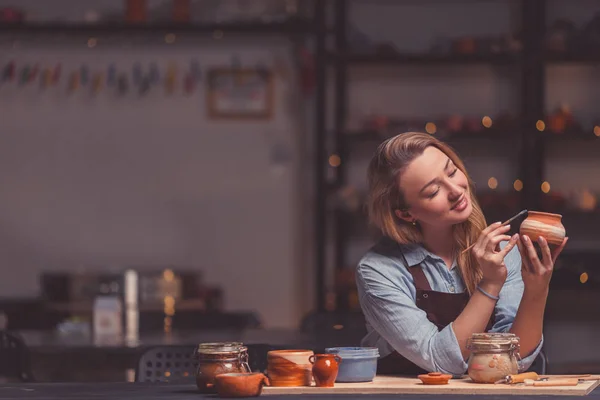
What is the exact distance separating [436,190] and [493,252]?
0.24m

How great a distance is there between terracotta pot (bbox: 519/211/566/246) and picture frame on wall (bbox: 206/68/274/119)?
4.38m

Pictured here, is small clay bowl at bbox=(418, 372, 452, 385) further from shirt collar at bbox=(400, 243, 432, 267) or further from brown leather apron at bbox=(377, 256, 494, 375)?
shirt collar at bbox=(400, 243, 432, 267)

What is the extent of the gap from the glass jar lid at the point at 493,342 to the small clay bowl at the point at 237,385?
1.61 ft

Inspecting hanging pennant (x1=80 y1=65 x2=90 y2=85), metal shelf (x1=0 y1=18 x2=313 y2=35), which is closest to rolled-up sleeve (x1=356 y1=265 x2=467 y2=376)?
metal shelf (x1=0 y1=18 x2=313 y2=35)

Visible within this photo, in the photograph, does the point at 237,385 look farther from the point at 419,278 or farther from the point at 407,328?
the point at 419,278

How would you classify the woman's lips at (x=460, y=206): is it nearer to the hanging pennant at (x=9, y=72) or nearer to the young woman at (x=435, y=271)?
the young woman at (x=435, y=271)

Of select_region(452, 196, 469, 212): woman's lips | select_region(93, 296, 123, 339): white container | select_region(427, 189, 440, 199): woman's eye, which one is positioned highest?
select_region(427, 189, 440, 199): woman's eye

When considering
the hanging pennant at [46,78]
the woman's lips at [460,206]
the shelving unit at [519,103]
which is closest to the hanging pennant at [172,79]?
the hanging pennant at [46,78]

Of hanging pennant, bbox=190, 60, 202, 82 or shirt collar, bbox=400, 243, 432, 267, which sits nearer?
shirt collar, bbox=400, 243, 432, 267

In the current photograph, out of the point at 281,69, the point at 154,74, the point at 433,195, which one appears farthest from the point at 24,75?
the point at 433,195

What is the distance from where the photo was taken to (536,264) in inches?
95.4

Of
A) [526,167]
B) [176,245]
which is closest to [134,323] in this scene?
[176,245]

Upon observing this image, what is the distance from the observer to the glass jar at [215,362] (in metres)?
2.36

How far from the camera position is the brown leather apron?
265 cm
